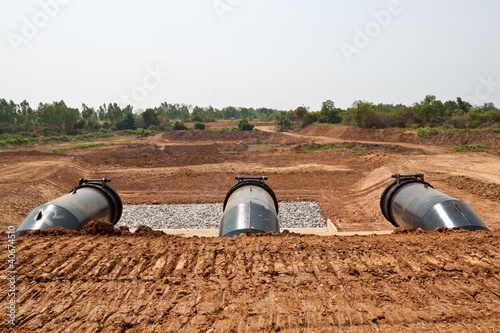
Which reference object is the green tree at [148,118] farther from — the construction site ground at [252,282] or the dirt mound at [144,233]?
the construction site ground at [252,282]

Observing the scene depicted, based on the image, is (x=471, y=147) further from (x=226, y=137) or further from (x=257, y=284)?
(x=226, y=137)

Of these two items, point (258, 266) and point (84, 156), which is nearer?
point (258, 266)

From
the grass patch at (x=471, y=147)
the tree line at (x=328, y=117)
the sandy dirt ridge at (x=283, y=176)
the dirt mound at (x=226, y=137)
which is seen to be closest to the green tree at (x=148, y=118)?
the tree line at (x=328, y=117)

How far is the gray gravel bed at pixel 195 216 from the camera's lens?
557 inches

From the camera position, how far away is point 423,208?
6785mm

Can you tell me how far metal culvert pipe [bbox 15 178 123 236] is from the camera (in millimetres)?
6207

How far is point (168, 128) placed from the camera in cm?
6838

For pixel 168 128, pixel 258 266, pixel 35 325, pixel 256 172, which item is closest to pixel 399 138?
pixel 256 172

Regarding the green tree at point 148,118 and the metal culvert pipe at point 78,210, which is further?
the green tree at point 148,118

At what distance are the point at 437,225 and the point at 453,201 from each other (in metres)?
0.71

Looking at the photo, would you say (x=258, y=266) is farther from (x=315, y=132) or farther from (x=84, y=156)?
(x=315, y=132)

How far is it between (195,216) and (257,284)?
11758 millimetres

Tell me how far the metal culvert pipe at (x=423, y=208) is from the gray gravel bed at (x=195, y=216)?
614 centimetres

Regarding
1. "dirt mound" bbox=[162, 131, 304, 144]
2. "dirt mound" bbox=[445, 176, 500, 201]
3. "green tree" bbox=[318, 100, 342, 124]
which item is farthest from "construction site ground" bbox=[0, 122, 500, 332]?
"green tree" bbox=[318, 100, 342, 124]
